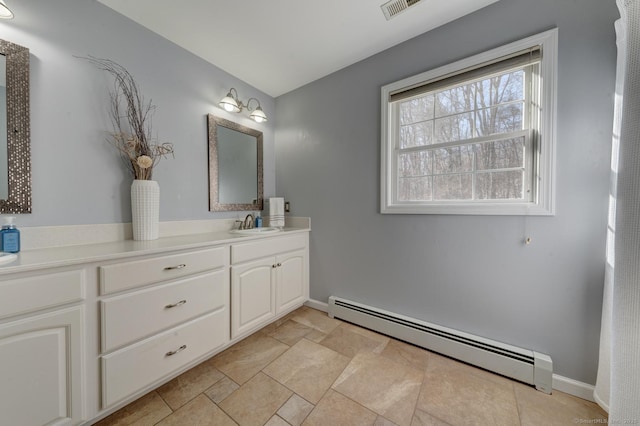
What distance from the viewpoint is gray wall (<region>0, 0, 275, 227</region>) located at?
1200mm

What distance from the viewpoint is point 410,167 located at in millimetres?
1827

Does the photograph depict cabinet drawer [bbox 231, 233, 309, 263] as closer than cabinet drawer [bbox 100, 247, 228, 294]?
No

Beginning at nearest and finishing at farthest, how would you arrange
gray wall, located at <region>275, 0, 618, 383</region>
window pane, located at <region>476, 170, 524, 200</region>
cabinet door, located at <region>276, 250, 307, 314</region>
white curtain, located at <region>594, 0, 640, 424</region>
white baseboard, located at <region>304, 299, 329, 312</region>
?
white curtain, located at <region>594, 0, 640, 424</region> < gray wall, located at <region>275, 0, 618, 383</region> < window pane, located at <region>476, 170, 524, 200</region> < cabinet door, located at <region>276, 250, 307, 314</region> < white baseboard, located at <region>304, 299, 329, 312</region>

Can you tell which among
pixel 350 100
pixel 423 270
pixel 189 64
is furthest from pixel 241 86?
pixel 423 270

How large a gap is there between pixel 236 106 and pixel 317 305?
7.05 ft

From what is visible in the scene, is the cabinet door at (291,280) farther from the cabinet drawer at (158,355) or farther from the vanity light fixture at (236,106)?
the vanity light fixture at (236,106)

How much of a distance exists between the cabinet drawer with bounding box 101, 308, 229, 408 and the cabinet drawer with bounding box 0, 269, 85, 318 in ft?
1.14

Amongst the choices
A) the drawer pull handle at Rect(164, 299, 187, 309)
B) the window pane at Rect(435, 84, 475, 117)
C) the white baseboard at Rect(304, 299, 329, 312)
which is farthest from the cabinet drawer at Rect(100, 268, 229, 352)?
the window pane at Rect(435, 84, 475, 117)

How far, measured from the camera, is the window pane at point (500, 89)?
4.66 ft

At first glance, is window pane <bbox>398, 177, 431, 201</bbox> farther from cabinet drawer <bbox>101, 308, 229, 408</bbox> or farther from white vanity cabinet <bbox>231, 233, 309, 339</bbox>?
cabinet drawer <bbox>101, 308, 229, 408</bbox>

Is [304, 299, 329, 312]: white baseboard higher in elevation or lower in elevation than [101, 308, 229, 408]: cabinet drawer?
lower

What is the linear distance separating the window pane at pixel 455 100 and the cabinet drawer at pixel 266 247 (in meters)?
1.65

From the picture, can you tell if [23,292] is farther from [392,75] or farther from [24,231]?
[392,75]

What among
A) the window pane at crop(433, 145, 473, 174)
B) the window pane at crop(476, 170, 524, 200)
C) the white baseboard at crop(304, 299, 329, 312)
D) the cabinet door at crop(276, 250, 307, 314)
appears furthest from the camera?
the white baseboard at crop(304, 299, 329, 312)
